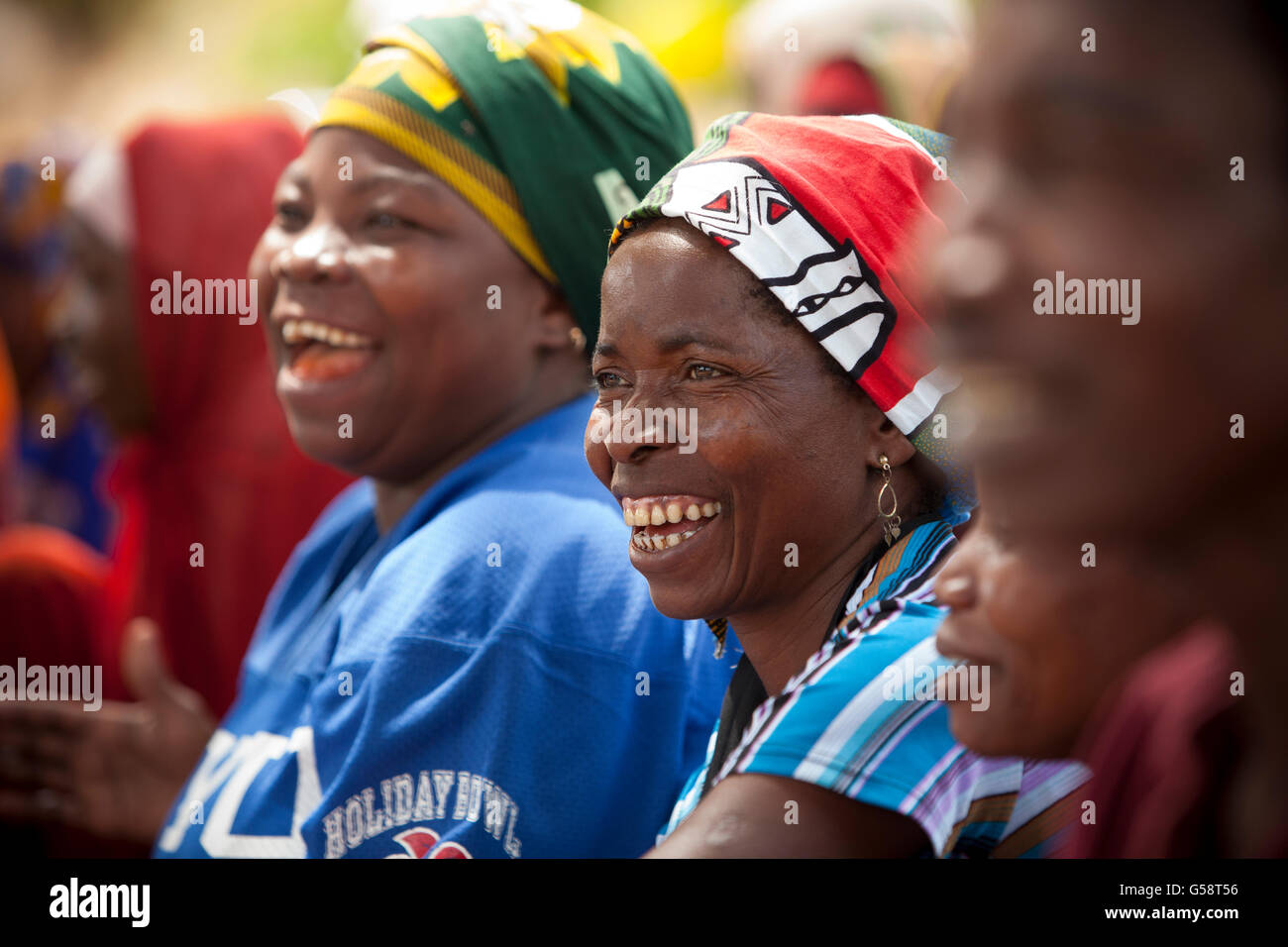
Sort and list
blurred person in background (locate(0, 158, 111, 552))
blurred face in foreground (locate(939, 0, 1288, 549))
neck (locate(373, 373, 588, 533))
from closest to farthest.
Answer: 1. blurred face in foreground (locate(939, 0, 1288, 549))
2. neck (locate(373, 373, 588, 533))
3. blurred person in background (locate(0, 158, 111, 552))

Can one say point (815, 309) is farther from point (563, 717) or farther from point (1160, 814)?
point (1160, 814)

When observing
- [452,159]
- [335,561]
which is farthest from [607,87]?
[335,561]

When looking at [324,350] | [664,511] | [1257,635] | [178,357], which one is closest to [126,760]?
[324,350]

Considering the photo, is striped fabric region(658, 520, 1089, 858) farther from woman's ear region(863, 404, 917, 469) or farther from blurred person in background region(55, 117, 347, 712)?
blurred person in background region(55, 117, 347, 712)

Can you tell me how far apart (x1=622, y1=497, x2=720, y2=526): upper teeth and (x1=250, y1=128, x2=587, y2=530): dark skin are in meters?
0.82

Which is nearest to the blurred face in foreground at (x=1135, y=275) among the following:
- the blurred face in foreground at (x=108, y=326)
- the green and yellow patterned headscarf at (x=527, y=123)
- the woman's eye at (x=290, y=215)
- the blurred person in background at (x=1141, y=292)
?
the blurred person in background at (x=1141, y=292)

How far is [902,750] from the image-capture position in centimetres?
159

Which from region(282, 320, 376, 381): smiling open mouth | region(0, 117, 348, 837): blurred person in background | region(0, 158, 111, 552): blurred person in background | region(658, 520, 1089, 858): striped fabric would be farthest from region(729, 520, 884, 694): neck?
region(0, 158, 111, 552): blurred person in background

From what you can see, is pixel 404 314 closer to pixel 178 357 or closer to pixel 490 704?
pixel 490 704

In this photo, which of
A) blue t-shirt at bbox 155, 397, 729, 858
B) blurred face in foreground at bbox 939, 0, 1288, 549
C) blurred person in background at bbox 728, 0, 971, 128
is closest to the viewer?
blurred face in foreground at bbox 939, 0, 1288, 549

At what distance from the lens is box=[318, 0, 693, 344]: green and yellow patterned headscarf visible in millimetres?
2609
